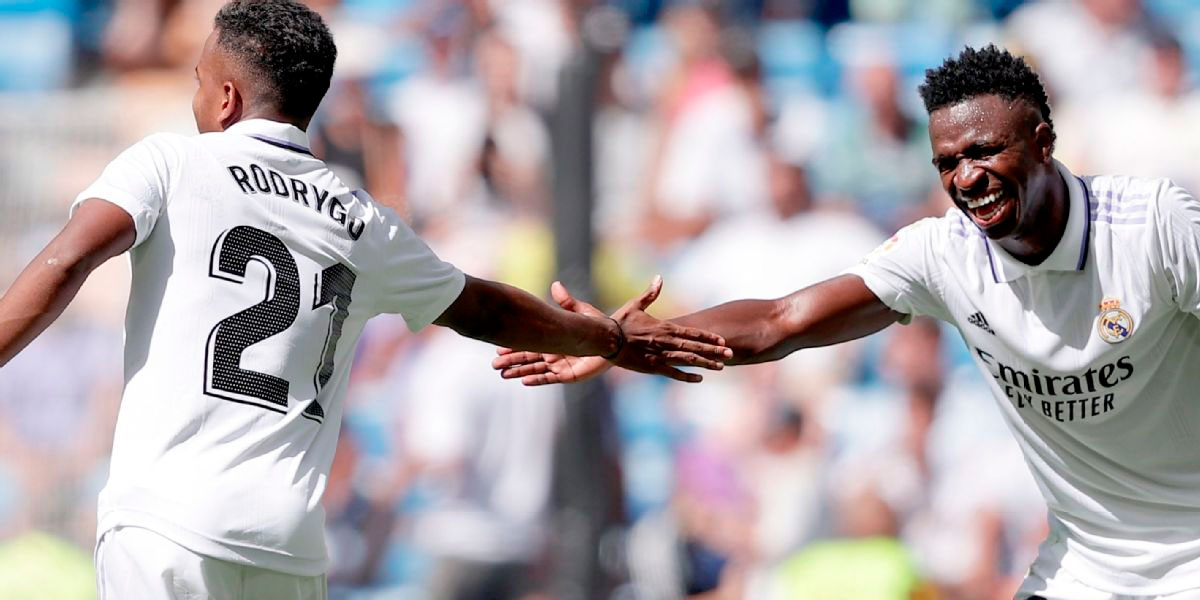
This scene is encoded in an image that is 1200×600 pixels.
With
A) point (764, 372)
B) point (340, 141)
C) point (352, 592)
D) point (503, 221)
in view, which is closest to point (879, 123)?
point (764, 372)

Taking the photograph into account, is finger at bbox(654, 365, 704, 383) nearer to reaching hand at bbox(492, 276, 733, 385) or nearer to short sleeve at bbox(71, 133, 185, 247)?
reaching hand at bbox(492, 276, 733, 385)

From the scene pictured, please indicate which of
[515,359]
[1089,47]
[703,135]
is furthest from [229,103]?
[1089,47]

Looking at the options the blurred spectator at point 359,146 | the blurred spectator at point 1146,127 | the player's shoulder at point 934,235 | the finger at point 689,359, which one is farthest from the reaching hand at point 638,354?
the blurred spectator at point 1146,127

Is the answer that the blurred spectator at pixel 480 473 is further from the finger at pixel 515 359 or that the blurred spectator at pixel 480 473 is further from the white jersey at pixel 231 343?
the white jersey at pixel 231 343

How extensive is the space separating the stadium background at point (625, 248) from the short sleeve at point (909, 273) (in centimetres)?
395

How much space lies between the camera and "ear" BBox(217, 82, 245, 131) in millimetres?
3857

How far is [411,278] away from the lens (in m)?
4.08

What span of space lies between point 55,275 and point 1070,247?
9.93 ft

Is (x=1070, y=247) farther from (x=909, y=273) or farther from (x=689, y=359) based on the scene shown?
(x=689, y=359)

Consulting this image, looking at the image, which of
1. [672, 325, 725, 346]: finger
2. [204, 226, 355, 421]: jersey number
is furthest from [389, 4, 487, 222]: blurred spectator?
[204, 226, 355, 421]: jersey number

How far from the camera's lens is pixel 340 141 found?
9.66 m

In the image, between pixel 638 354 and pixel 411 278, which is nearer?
pixel 411 278

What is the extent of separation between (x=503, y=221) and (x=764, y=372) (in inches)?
77.8

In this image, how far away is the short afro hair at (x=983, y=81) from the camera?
4660 millimetres
